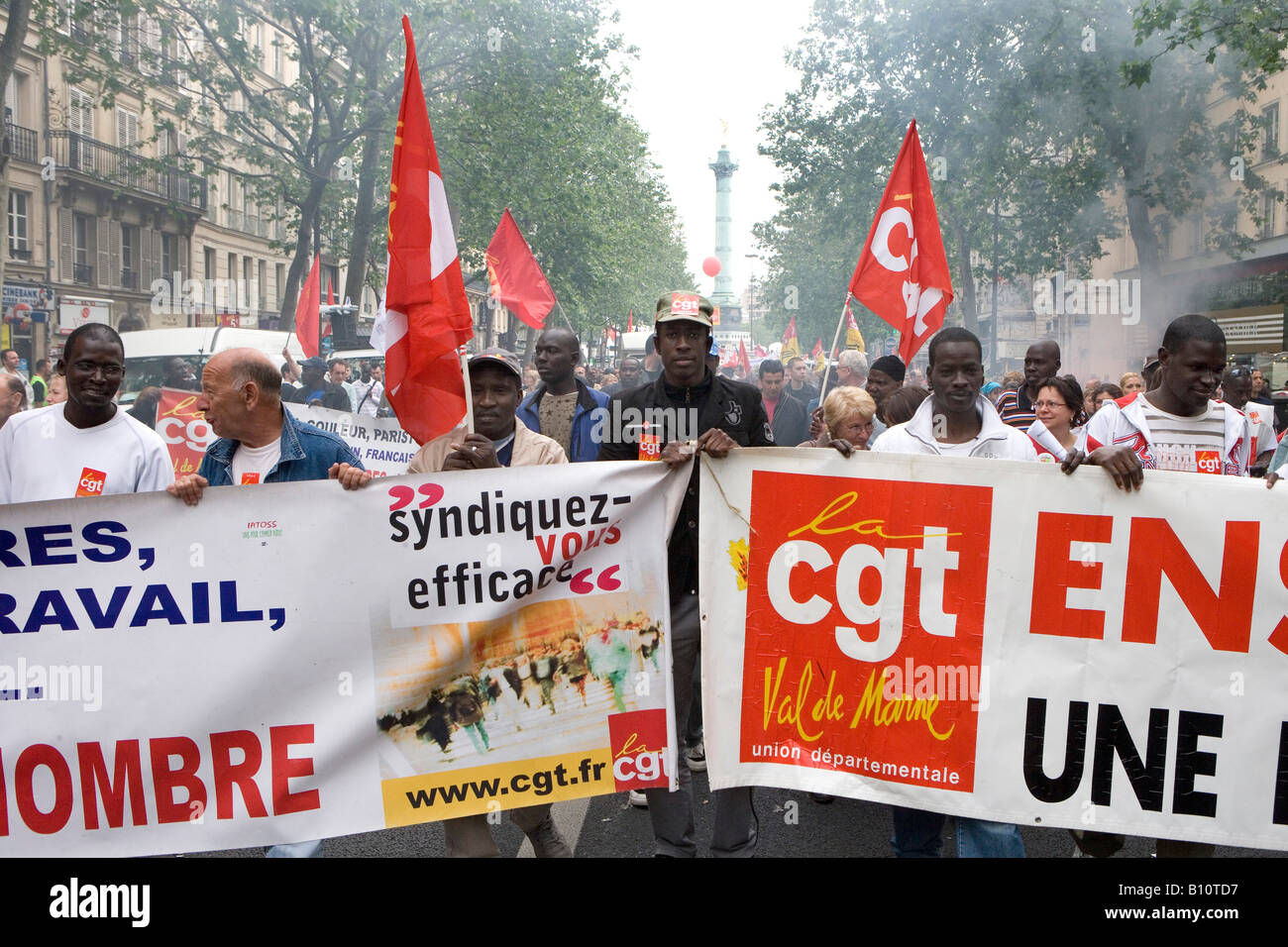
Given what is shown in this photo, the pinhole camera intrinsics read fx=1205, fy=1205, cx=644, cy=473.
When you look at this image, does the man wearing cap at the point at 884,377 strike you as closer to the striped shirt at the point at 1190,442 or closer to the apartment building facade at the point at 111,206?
the striped shirt at the point at 1190,442

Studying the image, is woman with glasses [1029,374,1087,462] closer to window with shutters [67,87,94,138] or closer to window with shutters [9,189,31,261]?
window with shutters [9,189,31,261]

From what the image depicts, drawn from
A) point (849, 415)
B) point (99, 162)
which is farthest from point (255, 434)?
point (99, 162)

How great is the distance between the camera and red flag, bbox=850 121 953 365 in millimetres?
7500

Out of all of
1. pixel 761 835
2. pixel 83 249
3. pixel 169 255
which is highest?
pixel 169 255

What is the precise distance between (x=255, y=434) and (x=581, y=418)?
2.86 metres

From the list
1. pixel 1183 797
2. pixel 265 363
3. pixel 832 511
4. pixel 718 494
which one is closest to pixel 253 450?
pixel 265 363

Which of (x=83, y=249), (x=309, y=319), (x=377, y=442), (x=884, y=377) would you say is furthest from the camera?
(x=83, y=249)

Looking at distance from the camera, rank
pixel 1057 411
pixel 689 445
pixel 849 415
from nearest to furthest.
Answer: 1. pixel 689 445
2. pixel 849 415
3. pixel 1057 411

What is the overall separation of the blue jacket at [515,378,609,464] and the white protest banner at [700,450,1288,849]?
2.80 m

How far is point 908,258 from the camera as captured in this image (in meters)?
7.50

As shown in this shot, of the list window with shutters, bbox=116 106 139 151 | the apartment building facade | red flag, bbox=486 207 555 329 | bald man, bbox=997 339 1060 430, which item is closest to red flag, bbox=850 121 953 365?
bald man, bbox=997 339 1060 430

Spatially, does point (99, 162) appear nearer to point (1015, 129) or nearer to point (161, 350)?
point (161, 350)

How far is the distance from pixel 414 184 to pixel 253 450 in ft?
3.39
